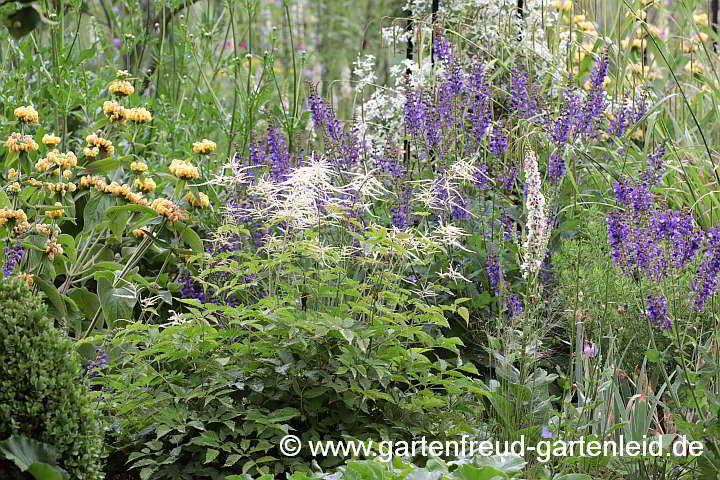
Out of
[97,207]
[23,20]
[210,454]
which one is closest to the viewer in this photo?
[23,20]

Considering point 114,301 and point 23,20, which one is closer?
point 23,20

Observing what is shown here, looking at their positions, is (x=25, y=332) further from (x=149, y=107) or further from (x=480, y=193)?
(x=149, y=107)

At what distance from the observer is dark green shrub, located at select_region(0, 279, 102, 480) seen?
6.82 ft

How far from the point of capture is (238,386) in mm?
2582

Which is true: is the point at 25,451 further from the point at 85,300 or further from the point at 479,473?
the point at 85,300

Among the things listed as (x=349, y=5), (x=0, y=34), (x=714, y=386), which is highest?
(x=349, y=5)

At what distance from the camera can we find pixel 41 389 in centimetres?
209

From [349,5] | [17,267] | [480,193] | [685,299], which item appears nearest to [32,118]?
[17,267]

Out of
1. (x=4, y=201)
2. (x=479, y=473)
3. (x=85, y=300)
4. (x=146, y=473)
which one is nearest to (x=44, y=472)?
(x=146, y=473)

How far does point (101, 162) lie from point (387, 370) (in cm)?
148

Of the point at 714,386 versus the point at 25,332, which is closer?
the point at 25,332

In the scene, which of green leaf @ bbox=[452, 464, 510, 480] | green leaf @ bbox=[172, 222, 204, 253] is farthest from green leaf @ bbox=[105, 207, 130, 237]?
green leaf @ bbox=[452, 464, 510, 480]

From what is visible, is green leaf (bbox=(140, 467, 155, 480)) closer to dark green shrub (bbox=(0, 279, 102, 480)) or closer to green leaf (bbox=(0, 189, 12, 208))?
dark green shrub (bbox=(0, 279, 102, 480))

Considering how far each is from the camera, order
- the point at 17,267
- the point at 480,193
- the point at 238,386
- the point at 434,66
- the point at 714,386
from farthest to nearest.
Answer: the point at 434,66, the point at 480,193, the point at 17,267, the point at 714,386, the point at 238,386
